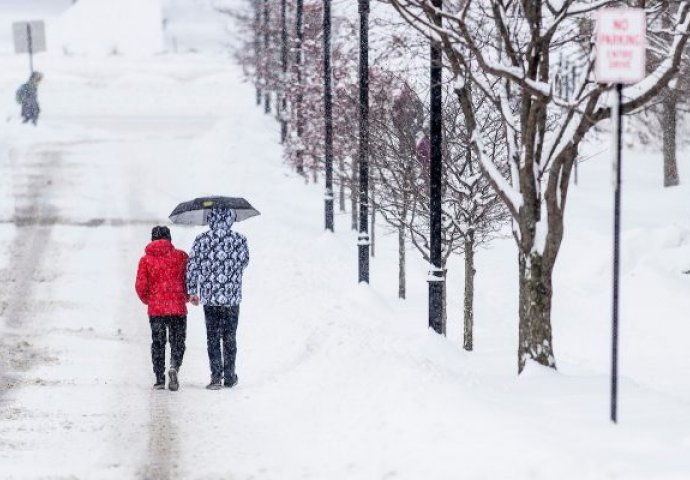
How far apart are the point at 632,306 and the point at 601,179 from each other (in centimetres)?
2978

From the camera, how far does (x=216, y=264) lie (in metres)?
13.2

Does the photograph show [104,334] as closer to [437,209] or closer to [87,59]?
[437,209]

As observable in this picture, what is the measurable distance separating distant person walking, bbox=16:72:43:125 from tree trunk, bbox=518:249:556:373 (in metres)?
34.6

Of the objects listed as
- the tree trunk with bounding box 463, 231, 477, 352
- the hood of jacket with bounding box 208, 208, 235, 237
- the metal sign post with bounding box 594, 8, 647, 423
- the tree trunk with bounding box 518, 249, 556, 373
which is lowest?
the tree trunk with bounding box 463, 231, 477, 352

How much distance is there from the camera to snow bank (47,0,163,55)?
116 meters

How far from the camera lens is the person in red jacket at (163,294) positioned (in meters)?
13.3

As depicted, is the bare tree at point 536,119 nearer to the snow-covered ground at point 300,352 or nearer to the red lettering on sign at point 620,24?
the snow-covered ground at point 300,352

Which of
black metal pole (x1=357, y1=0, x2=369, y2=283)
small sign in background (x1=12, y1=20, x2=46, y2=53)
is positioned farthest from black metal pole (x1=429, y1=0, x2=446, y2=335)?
small sign in background (x1=12, y1=20, x2=46, y2=53)

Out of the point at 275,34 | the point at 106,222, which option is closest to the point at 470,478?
the point at 106,222

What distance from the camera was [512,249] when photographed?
3422 centimetres

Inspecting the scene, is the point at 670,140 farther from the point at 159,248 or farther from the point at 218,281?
the point at 159,248

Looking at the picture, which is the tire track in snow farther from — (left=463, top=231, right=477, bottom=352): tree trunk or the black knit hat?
(left=463, top=231, right=477, bottom=352): tree trunk

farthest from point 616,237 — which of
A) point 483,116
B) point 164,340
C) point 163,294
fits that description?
point 483,116

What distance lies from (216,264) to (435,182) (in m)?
2.89
